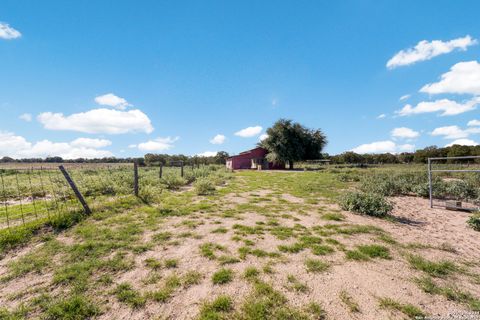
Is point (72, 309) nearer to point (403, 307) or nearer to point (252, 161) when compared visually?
point (403, 307)

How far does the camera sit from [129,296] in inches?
107

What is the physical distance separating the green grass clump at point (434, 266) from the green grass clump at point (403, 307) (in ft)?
3.67

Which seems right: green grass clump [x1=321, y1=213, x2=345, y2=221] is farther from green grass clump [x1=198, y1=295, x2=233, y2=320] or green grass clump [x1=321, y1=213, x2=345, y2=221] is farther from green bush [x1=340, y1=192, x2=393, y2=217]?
green grass clump [x1=198, y1=295, x2=233, y2=320]

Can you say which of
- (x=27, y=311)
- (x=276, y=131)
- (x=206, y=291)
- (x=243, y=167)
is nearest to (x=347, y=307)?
(x=206, y=291)

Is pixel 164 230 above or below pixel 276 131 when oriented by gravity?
below

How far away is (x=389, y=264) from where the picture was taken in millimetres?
3457

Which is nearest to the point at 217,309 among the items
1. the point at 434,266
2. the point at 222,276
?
the point at 222,276

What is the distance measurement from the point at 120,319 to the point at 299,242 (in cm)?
331

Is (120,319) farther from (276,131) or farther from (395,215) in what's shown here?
(276,131)

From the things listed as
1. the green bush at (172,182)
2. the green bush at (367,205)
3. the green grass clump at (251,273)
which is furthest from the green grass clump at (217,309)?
the green bush at (172,182)

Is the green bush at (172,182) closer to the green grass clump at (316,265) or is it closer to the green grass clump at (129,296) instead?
the green grass clump at (129,296)

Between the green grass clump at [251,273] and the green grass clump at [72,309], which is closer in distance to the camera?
the green grass clump at [72,309]

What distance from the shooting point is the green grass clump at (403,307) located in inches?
92.6

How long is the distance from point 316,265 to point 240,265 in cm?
127
